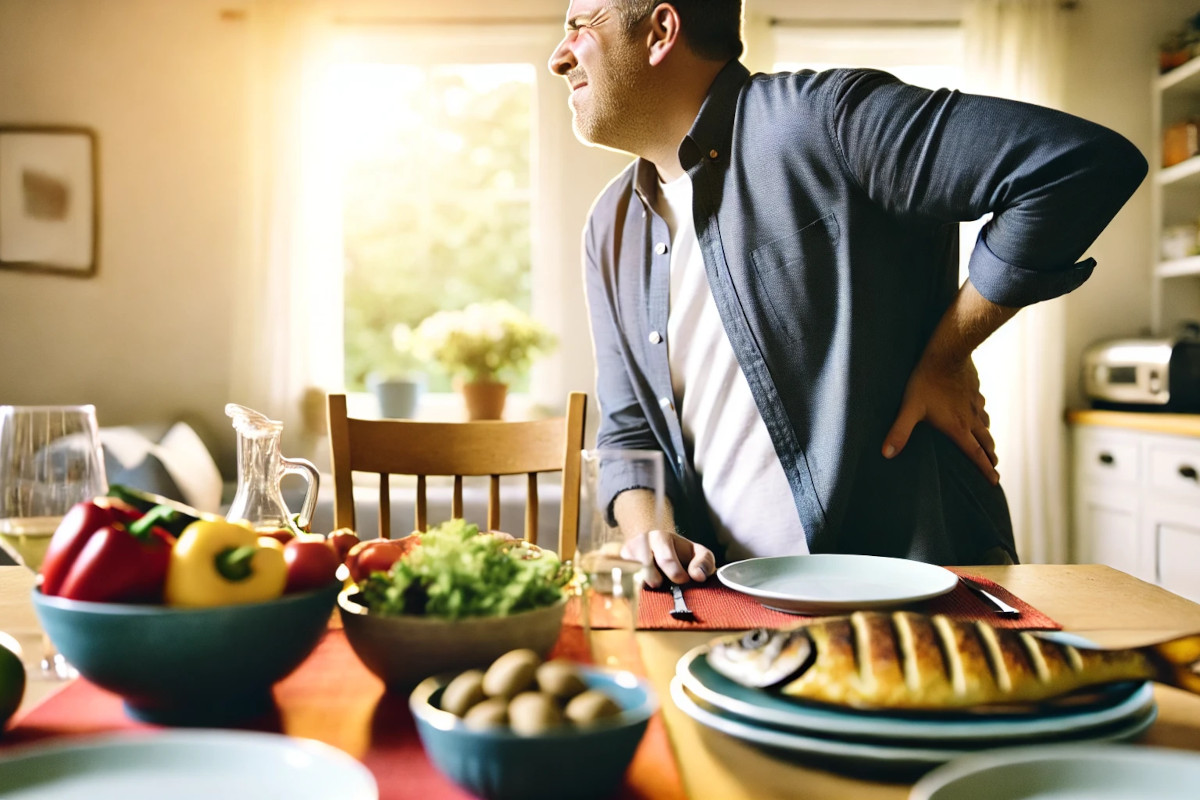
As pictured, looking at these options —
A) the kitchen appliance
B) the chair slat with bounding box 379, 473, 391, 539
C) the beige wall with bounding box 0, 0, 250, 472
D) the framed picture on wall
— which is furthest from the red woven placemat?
the framed picture on wall

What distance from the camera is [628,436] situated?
164 cm

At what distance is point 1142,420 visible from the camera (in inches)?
123

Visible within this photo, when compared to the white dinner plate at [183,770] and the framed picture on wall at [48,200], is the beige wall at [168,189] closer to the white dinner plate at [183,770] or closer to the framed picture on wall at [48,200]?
the framed picture on wall at [48,200]

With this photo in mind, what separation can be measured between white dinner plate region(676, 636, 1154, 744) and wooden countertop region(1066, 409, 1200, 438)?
2752 millimetres

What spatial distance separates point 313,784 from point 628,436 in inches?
47.1

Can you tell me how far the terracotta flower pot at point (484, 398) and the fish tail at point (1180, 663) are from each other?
9.87ft

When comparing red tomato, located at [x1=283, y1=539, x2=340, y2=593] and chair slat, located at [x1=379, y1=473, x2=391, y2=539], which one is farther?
chair slat, located at [x1=379, y1=473, x2=391, y2=539]

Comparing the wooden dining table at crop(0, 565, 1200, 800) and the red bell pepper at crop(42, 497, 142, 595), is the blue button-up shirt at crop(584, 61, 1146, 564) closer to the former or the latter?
the wooden dining table at crop(0, 565, 1200, 800)

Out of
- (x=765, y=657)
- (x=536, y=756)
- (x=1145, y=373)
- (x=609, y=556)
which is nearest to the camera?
(x=536, y=756)

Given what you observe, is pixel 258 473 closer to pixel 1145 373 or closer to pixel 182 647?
pixel 182 647

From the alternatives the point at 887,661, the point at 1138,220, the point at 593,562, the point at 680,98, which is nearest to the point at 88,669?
the point at 593,562

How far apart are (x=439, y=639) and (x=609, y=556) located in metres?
0.17

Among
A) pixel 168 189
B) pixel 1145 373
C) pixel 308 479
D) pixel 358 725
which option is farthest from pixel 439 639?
pixel 168 189

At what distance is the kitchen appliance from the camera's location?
124 inches
